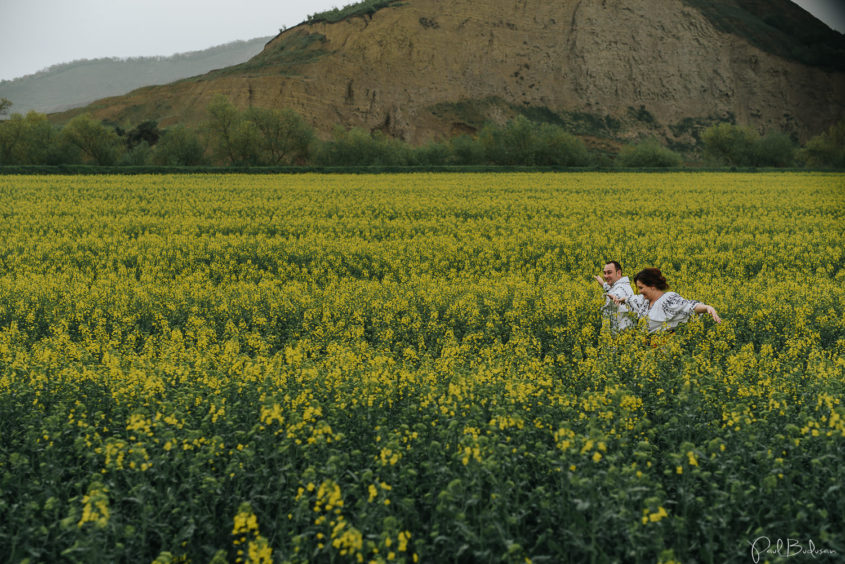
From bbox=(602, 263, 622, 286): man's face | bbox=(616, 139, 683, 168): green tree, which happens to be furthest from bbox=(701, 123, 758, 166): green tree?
bbox=(602, 263, 622, 286): man's face

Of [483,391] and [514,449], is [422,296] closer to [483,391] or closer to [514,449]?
[483,391]

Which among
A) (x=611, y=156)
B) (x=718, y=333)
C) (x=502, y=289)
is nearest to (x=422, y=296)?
(x=502, y=289)

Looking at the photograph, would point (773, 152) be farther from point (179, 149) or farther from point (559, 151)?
point (179, 149)

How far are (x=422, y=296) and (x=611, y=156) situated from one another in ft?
371

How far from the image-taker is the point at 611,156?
114 metres

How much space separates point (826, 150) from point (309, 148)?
2939 inches

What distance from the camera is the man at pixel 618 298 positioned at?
8.84 metres

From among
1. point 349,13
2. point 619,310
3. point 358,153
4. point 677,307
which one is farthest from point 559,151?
point 349,13

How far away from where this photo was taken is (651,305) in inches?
340

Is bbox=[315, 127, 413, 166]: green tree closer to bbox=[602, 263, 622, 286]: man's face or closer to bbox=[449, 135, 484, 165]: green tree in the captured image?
bbox=[449, 135, 484, 165]: green tree

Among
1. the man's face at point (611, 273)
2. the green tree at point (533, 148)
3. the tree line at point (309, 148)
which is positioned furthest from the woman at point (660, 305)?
the green tree at point (533, 148)

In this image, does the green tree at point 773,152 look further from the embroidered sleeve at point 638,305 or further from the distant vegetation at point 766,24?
the embroidered sleeve at point 638,305

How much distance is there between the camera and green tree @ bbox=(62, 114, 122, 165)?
236ft

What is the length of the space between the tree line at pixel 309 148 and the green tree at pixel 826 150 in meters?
0.12
